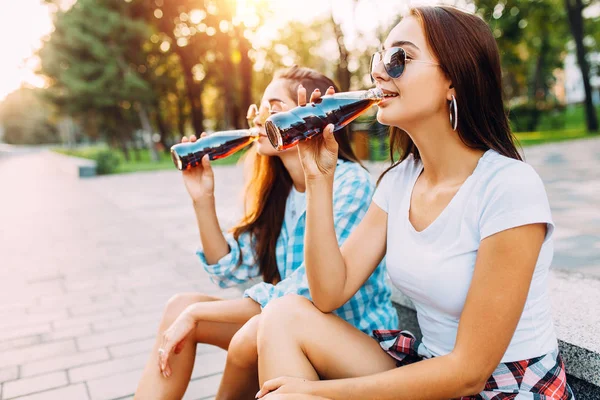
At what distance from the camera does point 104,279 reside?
527 cm

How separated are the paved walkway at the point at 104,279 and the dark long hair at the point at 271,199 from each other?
83cm

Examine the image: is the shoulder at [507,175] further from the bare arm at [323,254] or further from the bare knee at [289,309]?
the bare knee at [289,309]

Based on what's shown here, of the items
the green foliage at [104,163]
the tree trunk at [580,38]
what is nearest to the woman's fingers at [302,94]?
the green foliage at [104,163]

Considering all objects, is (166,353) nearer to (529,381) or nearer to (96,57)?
(529,381)

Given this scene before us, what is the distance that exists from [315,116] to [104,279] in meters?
3.99

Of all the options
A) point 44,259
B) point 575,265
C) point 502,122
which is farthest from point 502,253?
point 44,259

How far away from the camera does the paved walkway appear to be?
326cm

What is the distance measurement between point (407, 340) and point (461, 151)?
64 cm

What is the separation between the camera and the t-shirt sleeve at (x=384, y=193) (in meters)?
2.02

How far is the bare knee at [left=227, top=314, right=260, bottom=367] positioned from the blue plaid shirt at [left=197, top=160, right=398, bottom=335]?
0.80ft

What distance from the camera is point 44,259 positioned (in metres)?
6.21

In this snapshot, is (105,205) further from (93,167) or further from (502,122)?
(502,122)

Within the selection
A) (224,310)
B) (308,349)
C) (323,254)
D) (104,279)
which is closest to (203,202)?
(224,310)

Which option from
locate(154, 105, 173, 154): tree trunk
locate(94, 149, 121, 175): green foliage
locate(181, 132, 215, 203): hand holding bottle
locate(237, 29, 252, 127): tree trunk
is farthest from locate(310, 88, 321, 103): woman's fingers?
locate(154, 105, 173, 154): tree trunk
